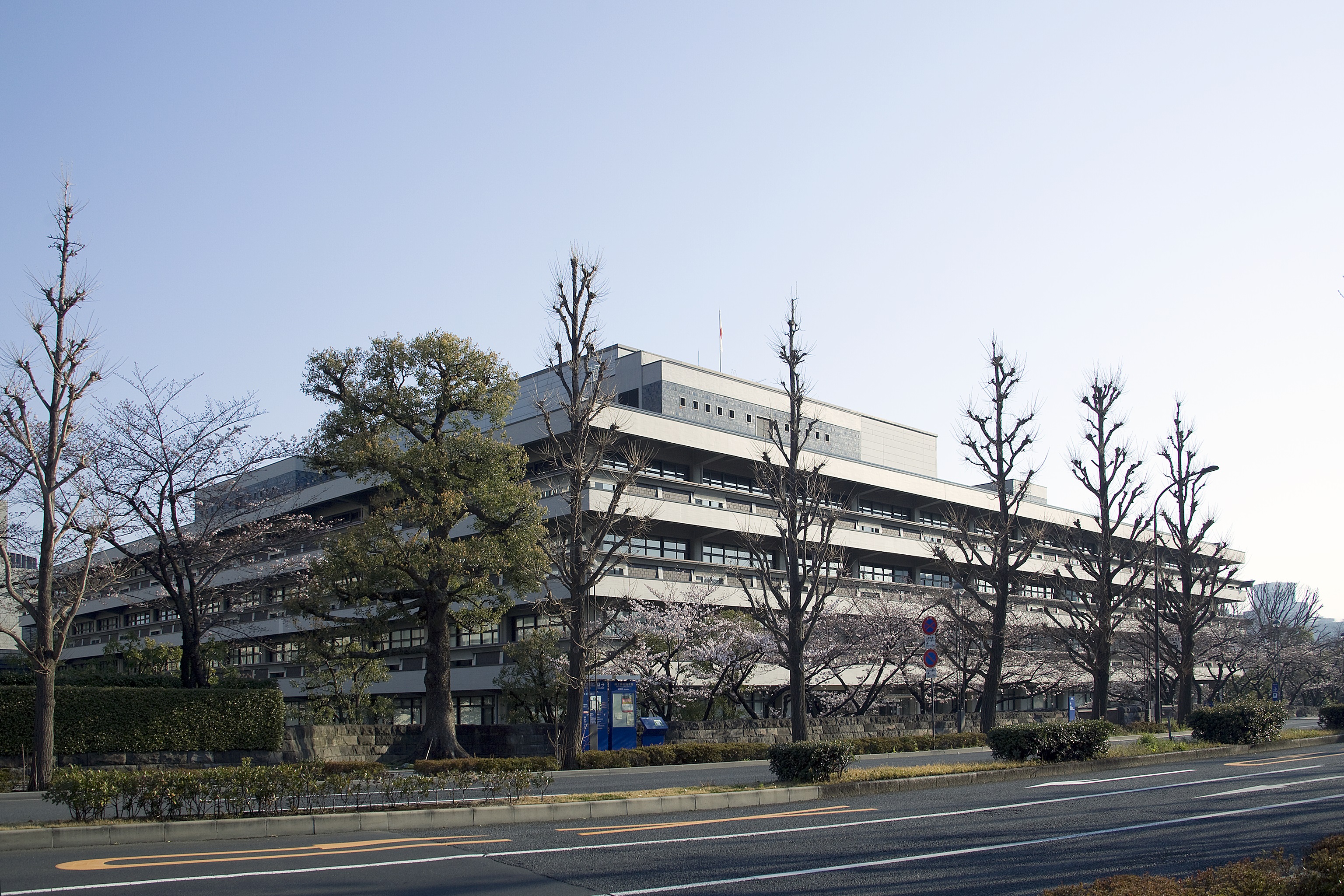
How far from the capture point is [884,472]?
55969 millimetres

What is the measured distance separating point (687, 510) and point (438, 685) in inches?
693

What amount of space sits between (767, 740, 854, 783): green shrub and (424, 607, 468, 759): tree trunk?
585 inches

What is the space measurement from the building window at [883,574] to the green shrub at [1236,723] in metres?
27.8

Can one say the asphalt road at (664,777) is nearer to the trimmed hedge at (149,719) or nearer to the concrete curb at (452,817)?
the concrete curb at (452,817)

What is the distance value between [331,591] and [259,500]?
8109 millimetres

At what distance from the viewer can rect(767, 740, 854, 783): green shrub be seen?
16.7m

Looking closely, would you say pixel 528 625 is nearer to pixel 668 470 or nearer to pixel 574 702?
pixel 668 470

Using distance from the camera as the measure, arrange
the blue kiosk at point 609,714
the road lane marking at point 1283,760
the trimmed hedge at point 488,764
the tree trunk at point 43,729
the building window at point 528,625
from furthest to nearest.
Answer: the building window at point 528,625
the blue kiosk at point 609,714
the trimmed hedge at point 488,764
the road lane marking at point 1283,760
the tree trunk at point 43,729

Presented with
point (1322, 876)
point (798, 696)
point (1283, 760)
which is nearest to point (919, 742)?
point (798, 696)

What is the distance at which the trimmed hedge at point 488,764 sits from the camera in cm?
2472

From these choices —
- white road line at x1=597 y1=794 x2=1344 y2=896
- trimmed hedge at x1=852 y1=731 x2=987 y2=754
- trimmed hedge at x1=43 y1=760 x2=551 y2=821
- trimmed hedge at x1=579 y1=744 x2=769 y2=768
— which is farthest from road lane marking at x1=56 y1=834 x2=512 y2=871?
trimmed hedge at x1=852 y1=731 x2=987 y2=754

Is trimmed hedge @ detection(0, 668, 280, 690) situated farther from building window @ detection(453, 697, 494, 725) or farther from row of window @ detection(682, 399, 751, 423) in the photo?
row of window @ detection(682, 399, 751, 423)

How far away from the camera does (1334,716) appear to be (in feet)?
98.5

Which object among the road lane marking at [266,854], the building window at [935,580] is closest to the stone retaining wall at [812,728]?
the building window at [935,580]
